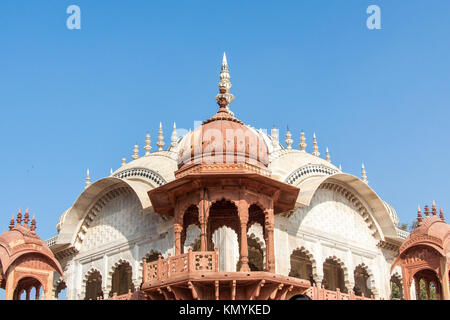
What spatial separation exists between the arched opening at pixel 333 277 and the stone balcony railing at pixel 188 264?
11.5 metres

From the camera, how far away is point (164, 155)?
2266 centimetres

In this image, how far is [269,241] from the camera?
13.2 metres

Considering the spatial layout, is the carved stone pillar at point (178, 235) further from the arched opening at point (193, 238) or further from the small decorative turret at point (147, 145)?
the small decorative turret at point (147, 145)

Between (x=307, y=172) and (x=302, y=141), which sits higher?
(x=302, y=141)

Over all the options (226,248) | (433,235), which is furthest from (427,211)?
(226,248)

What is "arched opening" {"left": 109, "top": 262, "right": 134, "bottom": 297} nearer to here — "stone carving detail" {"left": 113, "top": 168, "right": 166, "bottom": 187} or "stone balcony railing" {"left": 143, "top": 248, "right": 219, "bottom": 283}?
"stone carving detail" {"left": 113, "top": 168, "right": 166, "bottom": 187}

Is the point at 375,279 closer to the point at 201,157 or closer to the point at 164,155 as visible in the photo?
the point at 164,155

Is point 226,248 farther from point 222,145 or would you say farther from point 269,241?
point 222,145

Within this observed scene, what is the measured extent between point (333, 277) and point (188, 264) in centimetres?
1239

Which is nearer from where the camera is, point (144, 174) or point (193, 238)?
point (193, 238)

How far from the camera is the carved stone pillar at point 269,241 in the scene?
12992mm

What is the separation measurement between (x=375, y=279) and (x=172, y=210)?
9584mm

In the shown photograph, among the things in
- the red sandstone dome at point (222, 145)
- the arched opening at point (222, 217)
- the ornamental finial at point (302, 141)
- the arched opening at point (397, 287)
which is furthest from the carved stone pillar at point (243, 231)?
the ornamental finial at point (302, 141)
